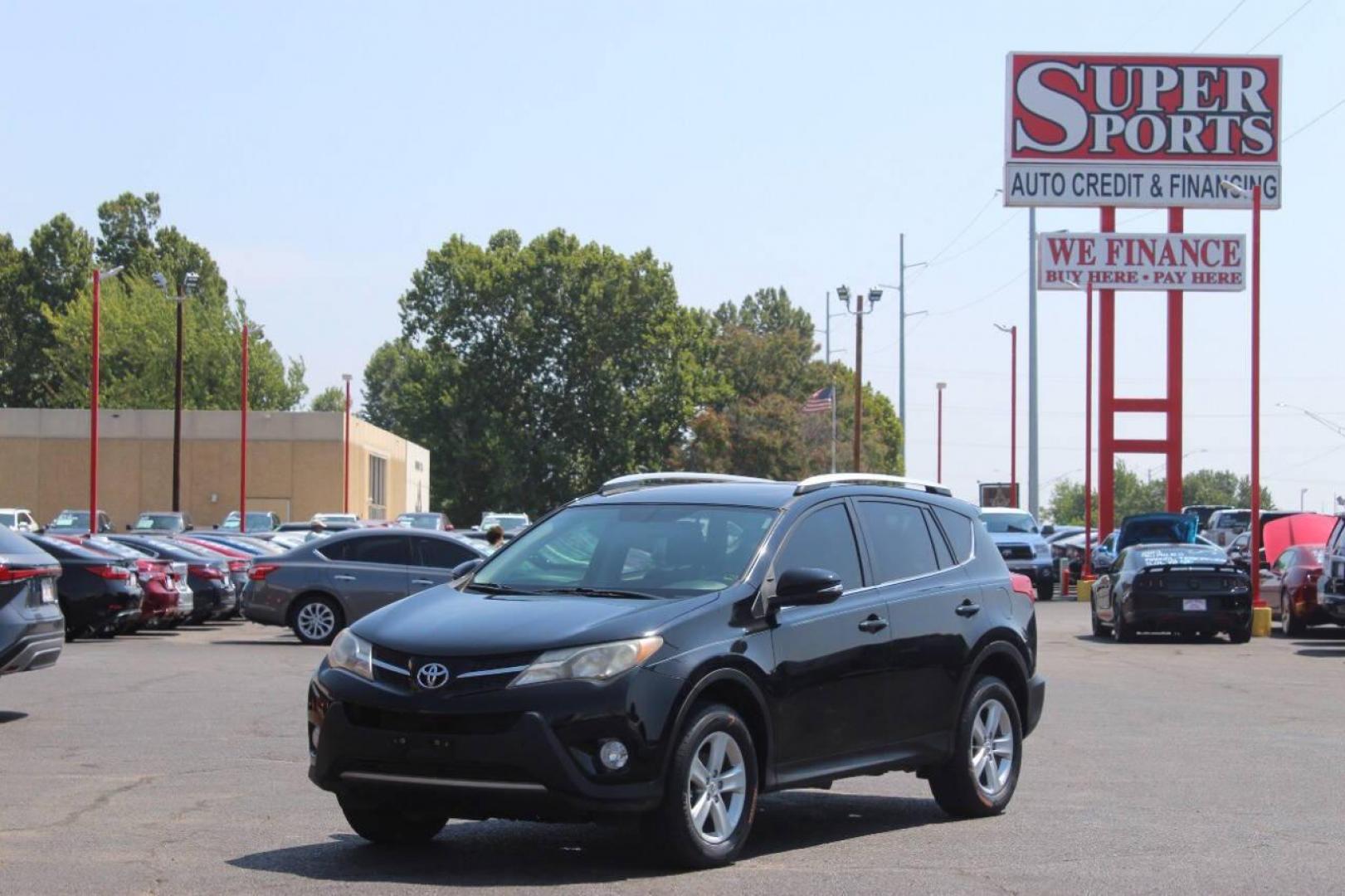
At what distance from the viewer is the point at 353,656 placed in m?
8.38

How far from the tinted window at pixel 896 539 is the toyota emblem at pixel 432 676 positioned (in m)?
2.66

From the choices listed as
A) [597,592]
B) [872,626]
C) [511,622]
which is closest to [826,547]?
[872,626]

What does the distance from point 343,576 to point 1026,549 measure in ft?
69.8

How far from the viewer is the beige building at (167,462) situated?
8138 cm

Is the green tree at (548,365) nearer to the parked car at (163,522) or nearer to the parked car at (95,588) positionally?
the parked car at (163,522)

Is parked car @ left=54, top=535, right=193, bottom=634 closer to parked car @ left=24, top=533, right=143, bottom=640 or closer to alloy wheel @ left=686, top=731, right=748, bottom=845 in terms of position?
parked car @ left=24, top=533, right=143, bottom=640

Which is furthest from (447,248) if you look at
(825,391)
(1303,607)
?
(1303,607)

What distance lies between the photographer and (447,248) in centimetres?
9694

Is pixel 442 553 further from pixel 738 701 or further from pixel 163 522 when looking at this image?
pixel 163 522

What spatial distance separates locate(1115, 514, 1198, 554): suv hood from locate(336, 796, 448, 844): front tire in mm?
31915

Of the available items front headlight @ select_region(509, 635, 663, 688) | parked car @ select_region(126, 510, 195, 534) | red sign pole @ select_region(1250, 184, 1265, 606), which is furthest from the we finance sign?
front headlight @ select_region(509, 635, 663, 688)

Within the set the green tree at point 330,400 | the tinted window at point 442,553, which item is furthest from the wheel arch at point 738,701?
the green tree at point 330,400

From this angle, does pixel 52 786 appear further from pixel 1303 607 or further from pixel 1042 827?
pixel 1303 607

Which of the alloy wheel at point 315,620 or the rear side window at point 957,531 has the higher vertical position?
the rear side window at point 957,531
